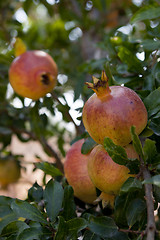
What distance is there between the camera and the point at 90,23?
1953 millimetres

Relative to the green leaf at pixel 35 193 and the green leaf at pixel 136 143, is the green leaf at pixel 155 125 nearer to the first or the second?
the green leaf at pixel 136 143

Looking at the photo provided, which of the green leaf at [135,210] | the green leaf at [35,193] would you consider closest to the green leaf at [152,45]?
the green leaf at [135,210]

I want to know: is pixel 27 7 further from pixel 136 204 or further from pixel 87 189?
pixel 136 204

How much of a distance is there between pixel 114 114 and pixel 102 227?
0.25 metres

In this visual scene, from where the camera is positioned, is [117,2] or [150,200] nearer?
[150,200]

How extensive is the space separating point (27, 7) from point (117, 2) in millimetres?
1020

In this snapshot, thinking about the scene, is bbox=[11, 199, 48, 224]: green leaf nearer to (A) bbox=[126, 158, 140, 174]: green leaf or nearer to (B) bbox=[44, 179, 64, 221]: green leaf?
(B) bbox=[44, 179, 64, 221]: green leaf

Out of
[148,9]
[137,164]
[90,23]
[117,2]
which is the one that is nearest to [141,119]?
[137,164]

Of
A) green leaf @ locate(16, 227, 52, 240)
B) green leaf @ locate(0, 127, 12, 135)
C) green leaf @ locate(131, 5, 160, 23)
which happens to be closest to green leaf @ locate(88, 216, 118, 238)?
green leaf @ locate(16, 227, 52, 240)

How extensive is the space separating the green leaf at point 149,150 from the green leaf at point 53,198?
25cm

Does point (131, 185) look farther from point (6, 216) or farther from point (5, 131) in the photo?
point (5, 131)

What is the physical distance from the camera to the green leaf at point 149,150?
1.84ft

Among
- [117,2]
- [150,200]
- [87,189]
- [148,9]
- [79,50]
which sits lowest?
[79,50]

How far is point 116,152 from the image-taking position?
569 mm
